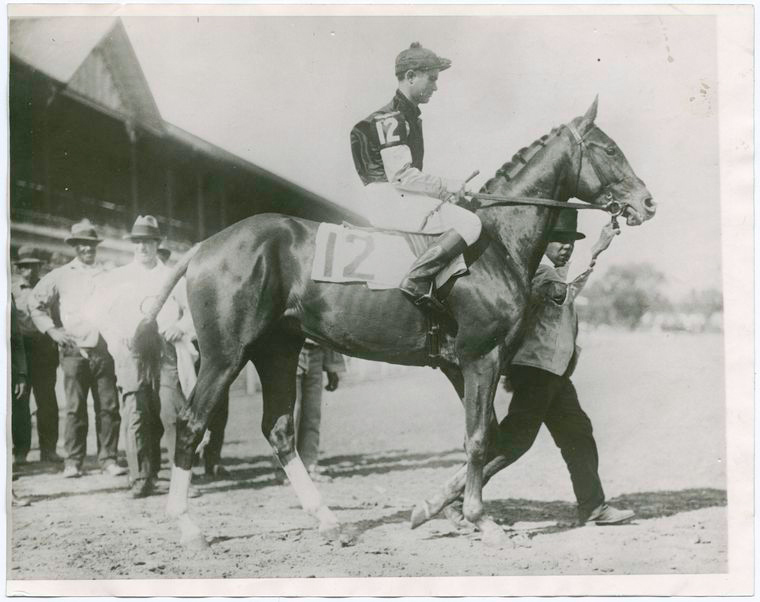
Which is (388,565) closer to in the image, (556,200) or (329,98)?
(556,200)

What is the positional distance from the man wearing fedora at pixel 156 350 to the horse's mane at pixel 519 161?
2.57 metres

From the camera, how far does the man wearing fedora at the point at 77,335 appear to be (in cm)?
604

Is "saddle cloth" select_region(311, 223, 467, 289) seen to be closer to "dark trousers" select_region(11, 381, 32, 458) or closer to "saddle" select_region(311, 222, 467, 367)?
"saddle" select_region(311, 222, 467, 367)

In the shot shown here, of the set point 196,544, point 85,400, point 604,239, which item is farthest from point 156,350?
point 604,239

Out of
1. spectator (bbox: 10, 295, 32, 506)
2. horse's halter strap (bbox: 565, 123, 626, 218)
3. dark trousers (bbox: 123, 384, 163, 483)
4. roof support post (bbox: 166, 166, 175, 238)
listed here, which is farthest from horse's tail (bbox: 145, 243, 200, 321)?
horse's halter strap (bbox: 565, 123, 626, 218)

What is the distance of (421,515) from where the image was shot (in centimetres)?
528

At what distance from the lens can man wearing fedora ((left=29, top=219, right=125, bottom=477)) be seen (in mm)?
6035

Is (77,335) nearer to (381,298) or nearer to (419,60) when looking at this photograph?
(381,298)

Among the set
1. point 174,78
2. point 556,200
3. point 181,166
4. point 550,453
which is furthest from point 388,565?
point 174,78

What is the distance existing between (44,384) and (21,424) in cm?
38

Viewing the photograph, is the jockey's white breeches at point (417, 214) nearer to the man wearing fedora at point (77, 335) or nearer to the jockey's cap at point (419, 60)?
the jockey's cap at point (419, 60)

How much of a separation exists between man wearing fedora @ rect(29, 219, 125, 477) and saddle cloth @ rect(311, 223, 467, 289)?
206 centimetres

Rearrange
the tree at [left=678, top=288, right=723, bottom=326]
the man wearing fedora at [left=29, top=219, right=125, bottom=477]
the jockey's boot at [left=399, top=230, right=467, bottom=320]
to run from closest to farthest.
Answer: the jockey's boot at [left=399, top=230, right=467, bottom=320]
the tree at [left=678, top=288, right=723, bottom=326]
the man wearing fedora at [left=29, top=219, right=125, bottom=477]

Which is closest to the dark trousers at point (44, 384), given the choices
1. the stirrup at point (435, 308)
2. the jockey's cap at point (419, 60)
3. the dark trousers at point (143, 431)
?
the dark trousers at point (143, 431)
